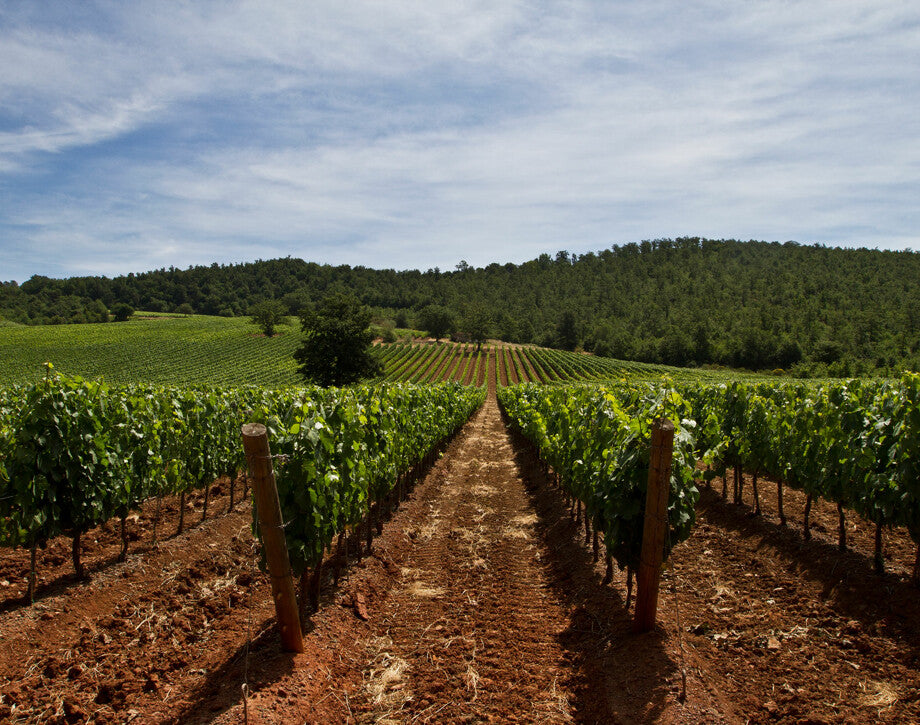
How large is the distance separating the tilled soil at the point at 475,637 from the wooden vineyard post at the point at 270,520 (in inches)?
18.7

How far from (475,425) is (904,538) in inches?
941

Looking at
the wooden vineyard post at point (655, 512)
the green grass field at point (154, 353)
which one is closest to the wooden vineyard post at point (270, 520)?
the wooden vineyard post at point (655, 512)

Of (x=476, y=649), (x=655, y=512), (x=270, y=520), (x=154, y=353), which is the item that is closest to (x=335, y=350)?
(x=476, y=649)

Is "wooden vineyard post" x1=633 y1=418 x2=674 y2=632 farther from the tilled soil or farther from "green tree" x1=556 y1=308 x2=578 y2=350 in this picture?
"green tree" x1=556 y1=308 x2=578 y2=350

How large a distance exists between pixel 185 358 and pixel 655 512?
254 feet

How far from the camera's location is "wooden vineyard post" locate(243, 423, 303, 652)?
3.95 metres

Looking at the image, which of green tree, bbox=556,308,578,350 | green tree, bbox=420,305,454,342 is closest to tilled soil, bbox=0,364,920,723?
green tree, bbox=420,305,454,342

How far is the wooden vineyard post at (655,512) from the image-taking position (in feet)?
14.2

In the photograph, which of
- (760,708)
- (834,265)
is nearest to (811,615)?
(760,708)

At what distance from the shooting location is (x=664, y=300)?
146m

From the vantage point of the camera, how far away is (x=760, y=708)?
3.85 meters

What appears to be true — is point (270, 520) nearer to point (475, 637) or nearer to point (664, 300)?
point (475, 637)

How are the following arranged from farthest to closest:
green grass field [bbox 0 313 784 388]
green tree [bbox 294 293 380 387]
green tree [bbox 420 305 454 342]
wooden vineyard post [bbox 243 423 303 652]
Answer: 1. green tree [bbox 420 305 454 342]
2. green grass field [bbox 0 313 784 388]
3. green tree [bbox 294 293 380 387]
4. wooden vineyard post [bbox 243 423 303 652]

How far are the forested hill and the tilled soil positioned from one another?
283 ft
